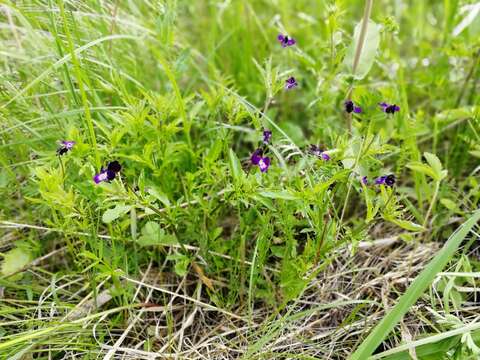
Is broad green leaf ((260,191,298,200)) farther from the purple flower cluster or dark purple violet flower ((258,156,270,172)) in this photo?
the purple flower cluster

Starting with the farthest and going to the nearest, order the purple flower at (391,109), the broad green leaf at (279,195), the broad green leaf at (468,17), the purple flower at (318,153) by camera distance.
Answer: the broad green leaf at (468,17) → the purple flower at (391,109) → the purple flower at (318,153) → the broad green leaf at (279,195)

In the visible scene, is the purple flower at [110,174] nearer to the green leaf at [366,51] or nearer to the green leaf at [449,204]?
the green leaf at [366,51]

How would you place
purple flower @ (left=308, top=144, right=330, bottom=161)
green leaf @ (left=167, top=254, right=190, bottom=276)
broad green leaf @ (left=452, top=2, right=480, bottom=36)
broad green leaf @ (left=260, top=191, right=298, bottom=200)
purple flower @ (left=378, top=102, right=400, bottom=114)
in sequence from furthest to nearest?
broad green leaf @ (left=452, top=2, right=480, bottom=36), purple flower @ (left=378, top=102, right=400, bottom=114), green leaf @ (left=167, top=254, right=190, bottom=276), purple flower @ (left=308, top=144, right=330, bottom=161), broad green leaf @ (left=260, top=191, right=298, bottom=200)

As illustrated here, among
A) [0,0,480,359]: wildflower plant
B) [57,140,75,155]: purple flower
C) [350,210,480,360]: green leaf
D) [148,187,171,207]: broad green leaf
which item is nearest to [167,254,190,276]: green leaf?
[0,0,480,359]: wildflower plant

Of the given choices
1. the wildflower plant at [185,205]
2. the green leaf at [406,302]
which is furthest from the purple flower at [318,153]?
the green leaf at [406,302]

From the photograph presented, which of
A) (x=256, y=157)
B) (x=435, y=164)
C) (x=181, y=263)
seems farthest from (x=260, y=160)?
(x=435, y=164)

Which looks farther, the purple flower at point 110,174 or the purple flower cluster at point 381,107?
the purple flower cluster at point 381,107
